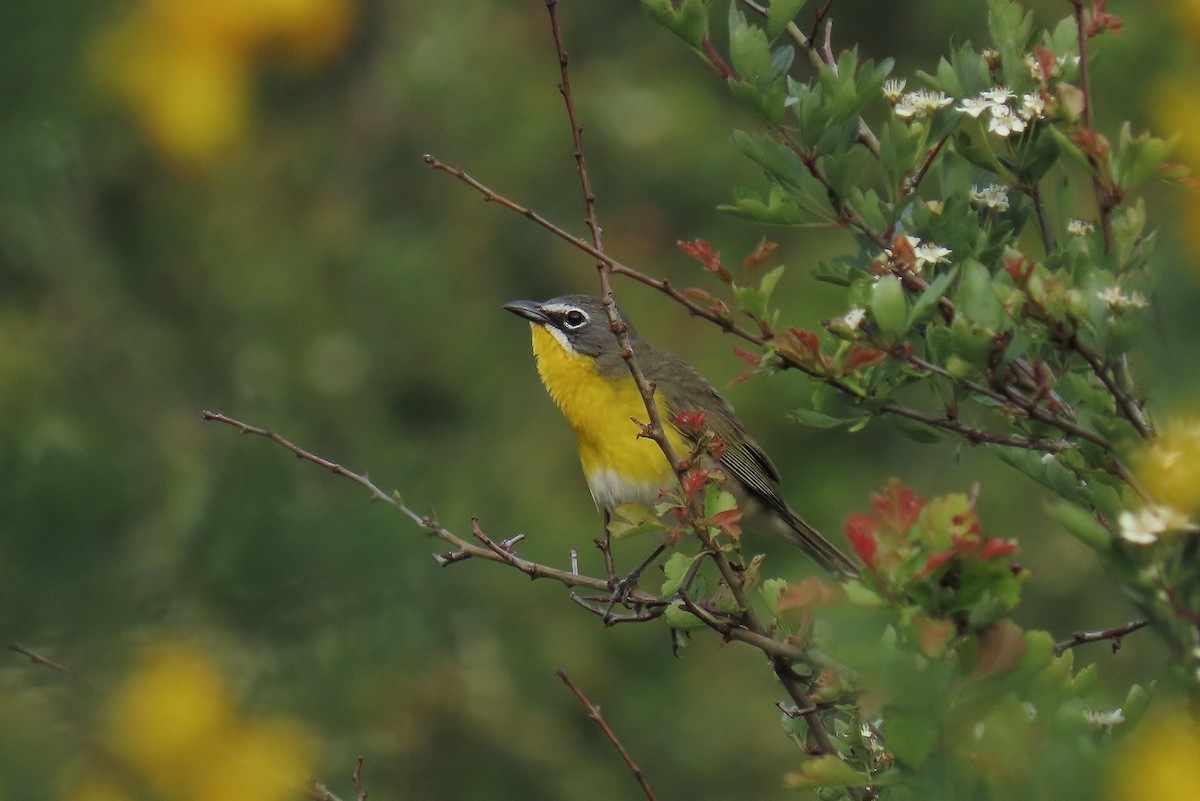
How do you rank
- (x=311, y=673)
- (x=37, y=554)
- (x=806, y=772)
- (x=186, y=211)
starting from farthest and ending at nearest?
(x=186, y=211) < (x=311, y=673) < (x=37, y=554) < (x=806, y=772)

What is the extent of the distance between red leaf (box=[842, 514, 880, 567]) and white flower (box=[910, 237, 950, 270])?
592 mm

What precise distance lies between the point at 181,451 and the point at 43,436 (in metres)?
1.29

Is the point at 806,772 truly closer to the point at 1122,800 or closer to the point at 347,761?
the point at 1122,800

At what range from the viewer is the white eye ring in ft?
15.4

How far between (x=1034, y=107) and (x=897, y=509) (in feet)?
2.48

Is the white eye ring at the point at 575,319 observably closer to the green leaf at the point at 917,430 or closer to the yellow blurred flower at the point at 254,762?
the yellow blurred flower at the point at 254,762

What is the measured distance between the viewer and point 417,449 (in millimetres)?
7152

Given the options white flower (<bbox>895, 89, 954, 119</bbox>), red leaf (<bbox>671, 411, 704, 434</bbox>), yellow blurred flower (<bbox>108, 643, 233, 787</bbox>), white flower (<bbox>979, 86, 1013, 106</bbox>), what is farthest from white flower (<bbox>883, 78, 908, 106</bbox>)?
yellow blurred flower (<bbox>108, 643, 233, 787</bbox>)

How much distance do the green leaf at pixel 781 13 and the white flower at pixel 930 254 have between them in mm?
395

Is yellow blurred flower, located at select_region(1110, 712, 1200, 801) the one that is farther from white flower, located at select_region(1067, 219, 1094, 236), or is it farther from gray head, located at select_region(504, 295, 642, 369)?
gray head, located at select_region(504, 295, 642, 369)

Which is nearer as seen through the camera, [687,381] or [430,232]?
[687,381]

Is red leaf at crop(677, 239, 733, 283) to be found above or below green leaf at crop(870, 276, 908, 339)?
below

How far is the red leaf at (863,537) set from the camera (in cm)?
196

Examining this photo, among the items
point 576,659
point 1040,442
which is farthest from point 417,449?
point 1040,442
